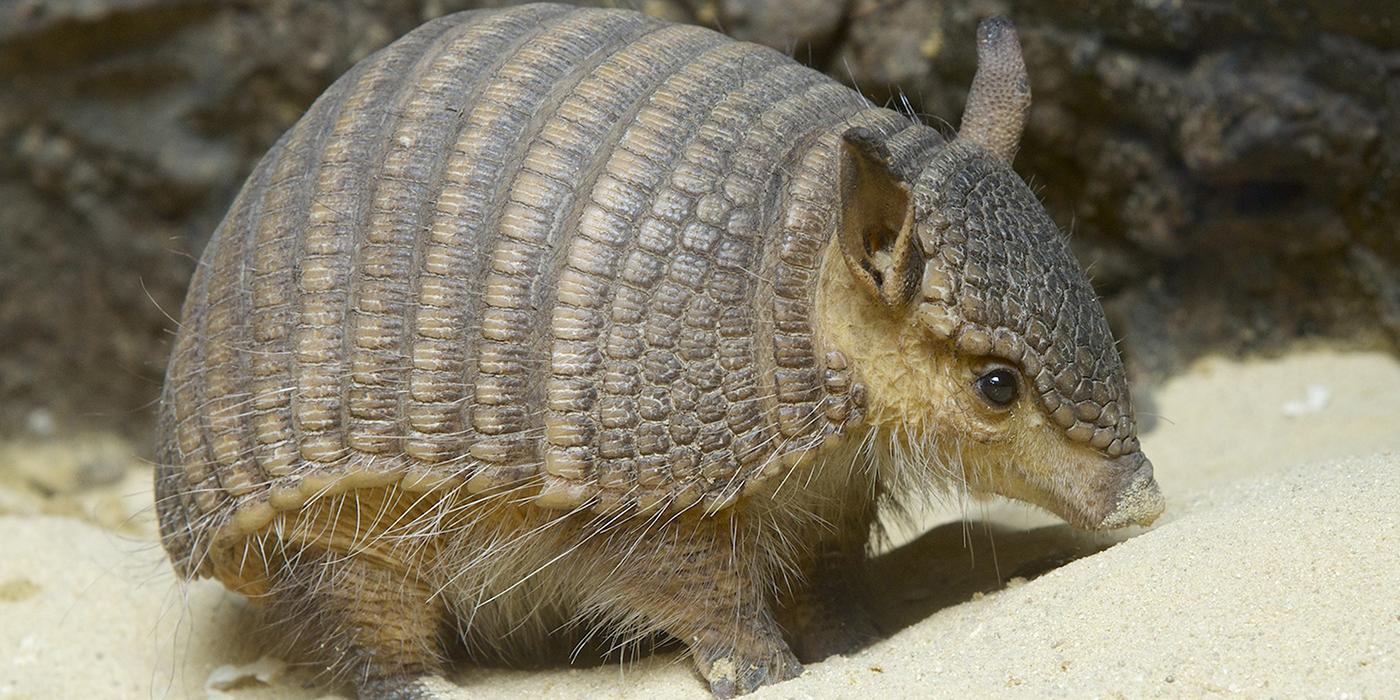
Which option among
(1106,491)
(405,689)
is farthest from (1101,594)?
(405,689)

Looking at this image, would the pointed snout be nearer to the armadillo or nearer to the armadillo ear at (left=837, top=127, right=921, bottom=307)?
the armadillo

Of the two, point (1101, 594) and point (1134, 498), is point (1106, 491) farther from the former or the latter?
point (1101, 594)

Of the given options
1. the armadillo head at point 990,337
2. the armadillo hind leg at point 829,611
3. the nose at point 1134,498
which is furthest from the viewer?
the armadillo hind leg at point 829,611

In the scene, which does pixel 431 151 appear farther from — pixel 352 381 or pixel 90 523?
pixel 90 523

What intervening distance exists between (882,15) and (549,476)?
3.65 m

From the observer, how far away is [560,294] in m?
3.46

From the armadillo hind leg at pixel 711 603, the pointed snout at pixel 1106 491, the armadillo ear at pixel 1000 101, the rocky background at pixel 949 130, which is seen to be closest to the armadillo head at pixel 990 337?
the pointed snout at pixel 1106 491

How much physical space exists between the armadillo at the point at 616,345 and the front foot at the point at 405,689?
0.01 metres

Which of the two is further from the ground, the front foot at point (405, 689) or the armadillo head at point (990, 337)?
the armadillo head at point (990, 337)

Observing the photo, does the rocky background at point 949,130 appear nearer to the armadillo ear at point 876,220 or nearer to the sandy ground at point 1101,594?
the sandy ground at point 1101,594

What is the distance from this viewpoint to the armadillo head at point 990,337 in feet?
10.9

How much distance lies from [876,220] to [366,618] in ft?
6.37

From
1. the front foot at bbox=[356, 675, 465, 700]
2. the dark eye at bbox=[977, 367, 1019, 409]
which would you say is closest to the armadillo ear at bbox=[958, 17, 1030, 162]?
the dark eye at bbox=[977, 367, 1019, 409]

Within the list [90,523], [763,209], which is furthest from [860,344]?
[90,523]
